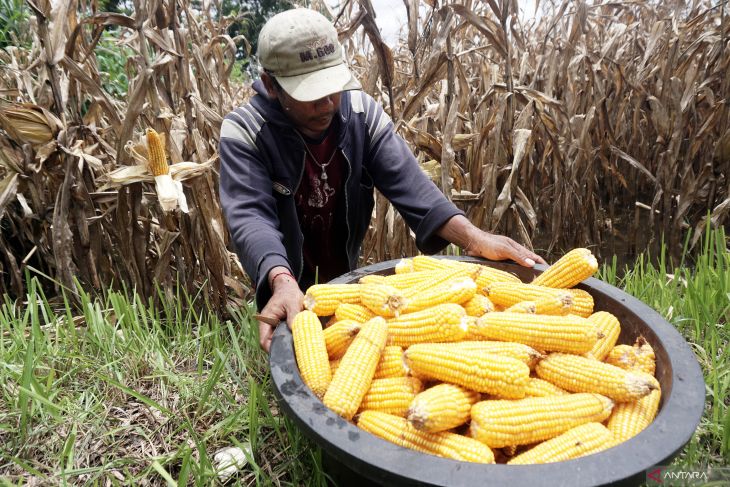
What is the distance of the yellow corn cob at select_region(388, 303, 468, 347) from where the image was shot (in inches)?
61.9

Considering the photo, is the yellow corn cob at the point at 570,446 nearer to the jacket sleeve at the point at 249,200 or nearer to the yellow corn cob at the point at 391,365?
the yellow corn cob at the point at 391,365

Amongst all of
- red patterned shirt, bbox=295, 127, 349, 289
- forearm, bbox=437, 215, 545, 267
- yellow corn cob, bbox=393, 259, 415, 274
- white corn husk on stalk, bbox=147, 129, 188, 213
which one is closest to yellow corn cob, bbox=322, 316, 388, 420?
yellow corn cob, bbox=393, 259, 415, 274

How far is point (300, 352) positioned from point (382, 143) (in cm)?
156

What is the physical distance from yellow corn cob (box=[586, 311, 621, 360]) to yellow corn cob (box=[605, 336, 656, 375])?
28mm

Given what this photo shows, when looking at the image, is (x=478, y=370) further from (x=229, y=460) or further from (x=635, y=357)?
(x=229, y=460)

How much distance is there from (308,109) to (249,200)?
528 mm

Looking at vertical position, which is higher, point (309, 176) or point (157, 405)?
point (309, 176)

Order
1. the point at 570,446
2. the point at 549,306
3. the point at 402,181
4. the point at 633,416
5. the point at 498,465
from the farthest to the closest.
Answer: the point at 402,181
the point at 549,306
the point at 633,416
the point at 570,446
the point at 498,465

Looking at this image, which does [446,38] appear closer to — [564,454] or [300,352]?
[300,352]

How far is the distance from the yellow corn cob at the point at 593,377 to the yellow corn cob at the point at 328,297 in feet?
2.38

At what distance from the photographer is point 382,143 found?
2746 millimetres

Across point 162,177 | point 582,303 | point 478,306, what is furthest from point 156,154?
point 582,303

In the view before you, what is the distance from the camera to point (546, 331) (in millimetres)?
1553

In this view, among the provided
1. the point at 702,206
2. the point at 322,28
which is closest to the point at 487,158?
the point at 322,28
